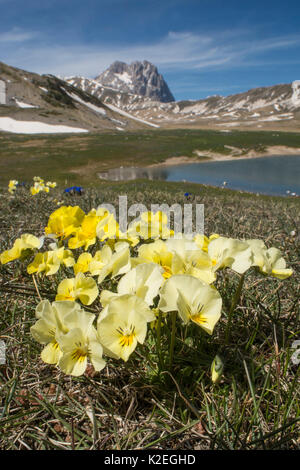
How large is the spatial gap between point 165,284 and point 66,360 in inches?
15.6

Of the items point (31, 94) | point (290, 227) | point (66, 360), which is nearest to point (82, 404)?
point (66, 360)

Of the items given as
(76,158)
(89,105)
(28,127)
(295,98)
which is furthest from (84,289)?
(295,98)

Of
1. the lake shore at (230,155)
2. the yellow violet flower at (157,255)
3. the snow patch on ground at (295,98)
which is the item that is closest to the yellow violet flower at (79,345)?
the yellow violet flower at (157,255)

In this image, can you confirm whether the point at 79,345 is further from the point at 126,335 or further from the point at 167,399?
the point at 167,399

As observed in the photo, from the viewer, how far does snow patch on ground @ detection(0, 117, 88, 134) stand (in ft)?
208

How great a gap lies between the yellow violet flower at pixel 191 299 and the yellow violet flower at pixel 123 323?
2.5 inches

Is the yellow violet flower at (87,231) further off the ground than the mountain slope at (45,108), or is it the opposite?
the mountain slope at (45,108)

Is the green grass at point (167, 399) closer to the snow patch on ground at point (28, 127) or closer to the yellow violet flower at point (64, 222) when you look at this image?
the yellow violet flower at point (64, 222)

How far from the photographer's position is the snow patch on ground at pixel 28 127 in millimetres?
63269

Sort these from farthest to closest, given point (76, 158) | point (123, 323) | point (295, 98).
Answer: point (295, 98) → point (76, 158) → point (123, 323)

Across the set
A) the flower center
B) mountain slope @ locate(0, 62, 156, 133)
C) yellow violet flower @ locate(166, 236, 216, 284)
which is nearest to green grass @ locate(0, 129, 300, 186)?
yellow violet flower @ locate(166, 236, 216, 284)

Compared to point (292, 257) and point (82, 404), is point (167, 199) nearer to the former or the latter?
point (292, 257)

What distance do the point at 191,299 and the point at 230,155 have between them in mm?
44394

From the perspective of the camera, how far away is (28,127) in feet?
214
